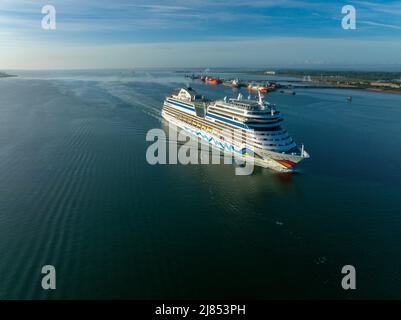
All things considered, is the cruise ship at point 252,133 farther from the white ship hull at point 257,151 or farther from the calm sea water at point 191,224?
the calm sea water at point 191,224

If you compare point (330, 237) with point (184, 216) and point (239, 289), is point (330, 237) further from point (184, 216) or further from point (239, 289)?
point (184, 216)

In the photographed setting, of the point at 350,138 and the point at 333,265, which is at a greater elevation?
the point at 350,138

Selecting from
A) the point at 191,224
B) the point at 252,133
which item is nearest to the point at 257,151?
the point at 252,133

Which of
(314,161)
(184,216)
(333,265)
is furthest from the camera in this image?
(314,161)

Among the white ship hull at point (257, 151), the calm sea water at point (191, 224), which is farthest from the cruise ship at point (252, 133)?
the calm sea water at point (191, 224)
